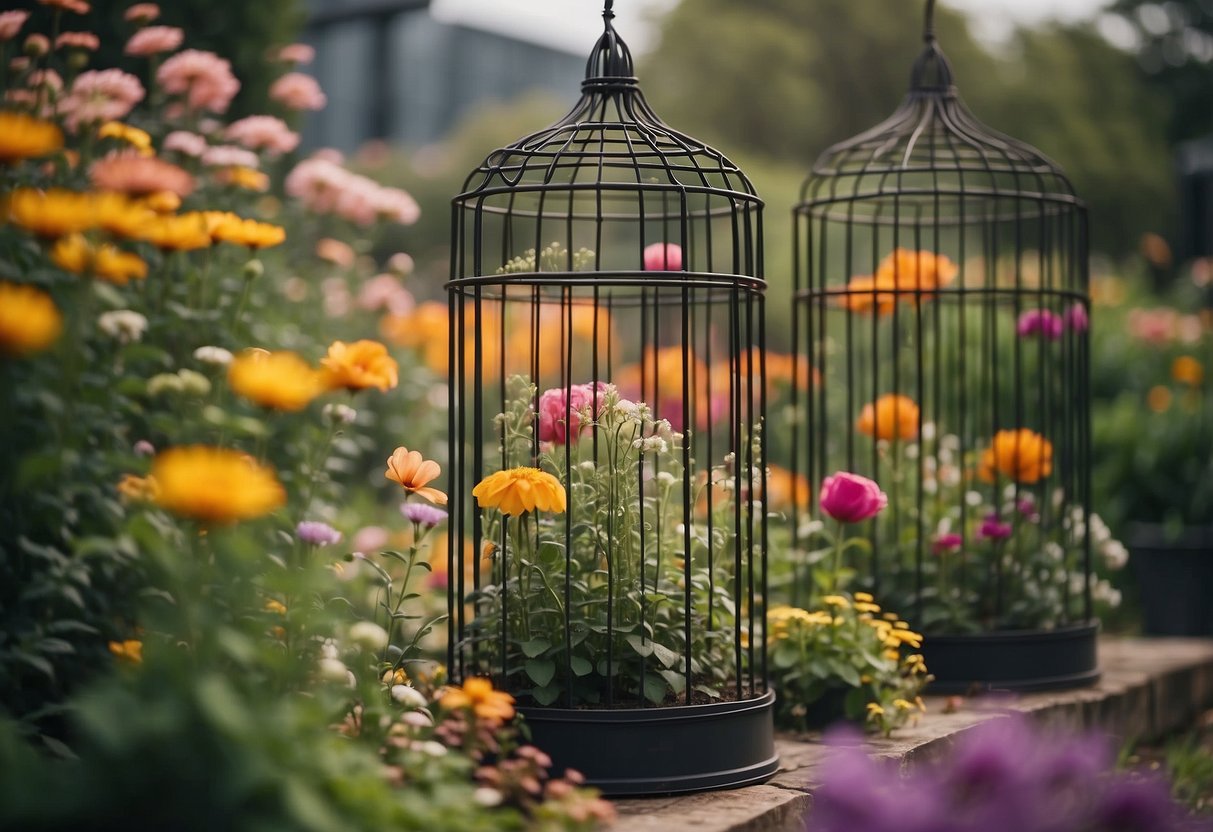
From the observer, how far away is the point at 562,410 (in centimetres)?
274

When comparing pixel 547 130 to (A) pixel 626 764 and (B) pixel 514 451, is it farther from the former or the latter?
(A) pixel 626 764

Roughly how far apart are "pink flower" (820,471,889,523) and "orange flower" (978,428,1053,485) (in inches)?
31.7

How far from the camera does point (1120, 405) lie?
6.33 m

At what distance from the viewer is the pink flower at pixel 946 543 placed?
11.9 ft

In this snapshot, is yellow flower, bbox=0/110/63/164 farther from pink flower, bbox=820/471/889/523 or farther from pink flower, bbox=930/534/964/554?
pink flower, bbox=930/534/964/554

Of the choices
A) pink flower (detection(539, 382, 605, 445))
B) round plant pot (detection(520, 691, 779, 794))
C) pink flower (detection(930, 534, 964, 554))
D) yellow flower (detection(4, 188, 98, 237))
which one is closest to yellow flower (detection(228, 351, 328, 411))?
yellow flower (detection(4, 188, 98, 237))

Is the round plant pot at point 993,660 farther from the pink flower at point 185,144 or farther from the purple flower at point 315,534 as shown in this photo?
the pink flower at point 185,144

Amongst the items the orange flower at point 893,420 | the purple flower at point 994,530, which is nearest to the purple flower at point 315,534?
the orange flower at point 893,420

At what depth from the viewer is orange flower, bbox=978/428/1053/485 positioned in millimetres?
3742

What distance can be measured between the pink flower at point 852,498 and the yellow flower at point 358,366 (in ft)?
3.87

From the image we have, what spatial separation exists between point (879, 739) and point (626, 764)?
2.59 feet

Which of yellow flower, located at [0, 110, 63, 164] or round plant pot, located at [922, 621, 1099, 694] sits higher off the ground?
yellow flower, located at [0, 110, 63, 164]

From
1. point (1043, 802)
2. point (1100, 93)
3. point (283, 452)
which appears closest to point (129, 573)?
point (283, 452)

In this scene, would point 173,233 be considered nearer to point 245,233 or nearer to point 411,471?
point 245,233
